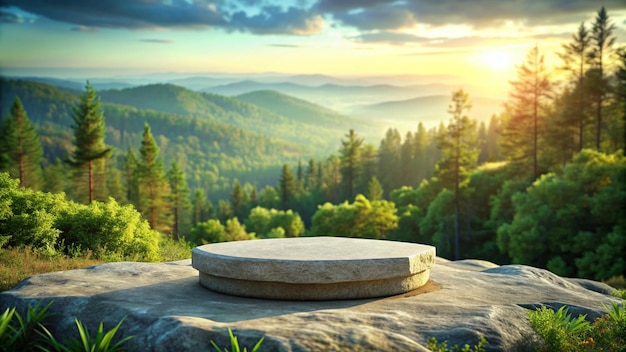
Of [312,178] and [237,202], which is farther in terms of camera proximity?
[312,178]

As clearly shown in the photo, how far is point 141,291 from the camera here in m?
10.4

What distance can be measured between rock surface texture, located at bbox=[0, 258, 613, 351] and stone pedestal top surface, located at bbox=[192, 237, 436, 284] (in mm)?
456

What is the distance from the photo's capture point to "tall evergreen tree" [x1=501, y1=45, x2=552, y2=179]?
57.2 m

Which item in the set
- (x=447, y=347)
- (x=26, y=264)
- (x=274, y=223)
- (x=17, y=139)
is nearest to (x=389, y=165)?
(x=274, y=223)

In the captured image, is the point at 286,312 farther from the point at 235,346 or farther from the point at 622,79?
the point at 622,79

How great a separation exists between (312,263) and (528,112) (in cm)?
5814

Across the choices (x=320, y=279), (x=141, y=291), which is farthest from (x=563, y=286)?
(x=141, y=291)

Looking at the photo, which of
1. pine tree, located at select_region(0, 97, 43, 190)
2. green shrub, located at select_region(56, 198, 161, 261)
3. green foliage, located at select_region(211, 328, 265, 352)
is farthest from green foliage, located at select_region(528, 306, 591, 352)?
pine tree, located at select_region(0, 97, 43, 190)

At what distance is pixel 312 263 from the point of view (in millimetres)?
10172

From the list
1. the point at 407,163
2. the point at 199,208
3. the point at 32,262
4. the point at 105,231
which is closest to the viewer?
the point at 32,262

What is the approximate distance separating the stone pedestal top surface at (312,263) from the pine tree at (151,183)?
50123 mm

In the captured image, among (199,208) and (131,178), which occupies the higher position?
(131,178)

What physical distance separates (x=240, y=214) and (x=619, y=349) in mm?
113690

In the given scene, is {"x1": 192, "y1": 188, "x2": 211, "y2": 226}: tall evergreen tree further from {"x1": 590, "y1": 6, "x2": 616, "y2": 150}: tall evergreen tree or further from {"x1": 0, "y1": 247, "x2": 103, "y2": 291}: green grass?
{"x1": 0, "y1": 247, "x2": 103, "y2": 291}: green grass
